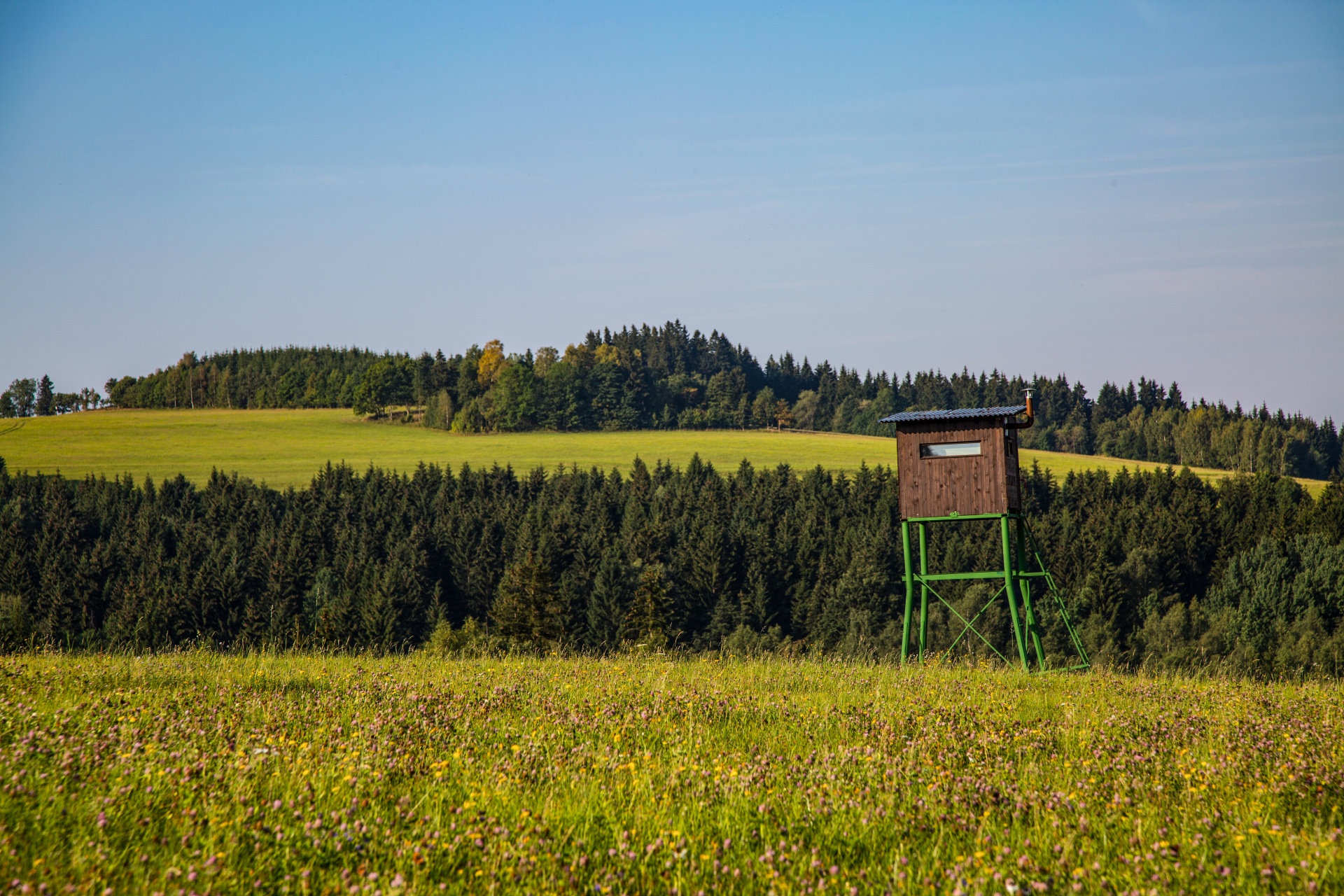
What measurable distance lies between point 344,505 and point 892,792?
11104 cm

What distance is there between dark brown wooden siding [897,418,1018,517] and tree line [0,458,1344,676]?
42.8 m

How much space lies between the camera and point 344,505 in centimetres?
11081

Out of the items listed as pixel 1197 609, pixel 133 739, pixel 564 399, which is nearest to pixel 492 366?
pixel 564 399

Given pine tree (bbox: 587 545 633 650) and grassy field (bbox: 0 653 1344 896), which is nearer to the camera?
grassy field (bbox: 0 653 1344 896)

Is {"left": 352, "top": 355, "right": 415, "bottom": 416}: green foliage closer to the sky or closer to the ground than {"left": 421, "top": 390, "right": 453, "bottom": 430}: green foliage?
closer to the sky

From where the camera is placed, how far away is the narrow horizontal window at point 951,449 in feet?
72.1

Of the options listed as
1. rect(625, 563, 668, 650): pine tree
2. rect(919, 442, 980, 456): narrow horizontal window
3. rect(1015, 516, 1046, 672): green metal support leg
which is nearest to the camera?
rect(1015, 516, 1046, 672): green metal support leg

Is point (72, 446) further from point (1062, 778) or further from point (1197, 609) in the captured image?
point (1062, 778)

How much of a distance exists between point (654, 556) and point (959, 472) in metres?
77.9

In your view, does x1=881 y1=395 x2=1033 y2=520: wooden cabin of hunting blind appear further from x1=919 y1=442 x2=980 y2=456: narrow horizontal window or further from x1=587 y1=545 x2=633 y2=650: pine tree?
x1=587 y1=545 x2=633 y2=650: pine tree

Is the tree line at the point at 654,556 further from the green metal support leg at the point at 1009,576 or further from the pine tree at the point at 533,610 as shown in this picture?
the green metal support leg at the point at 1009,576

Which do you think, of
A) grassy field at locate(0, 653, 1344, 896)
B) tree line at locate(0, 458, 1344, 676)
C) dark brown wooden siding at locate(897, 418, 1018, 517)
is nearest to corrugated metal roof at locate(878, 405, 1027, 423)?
dark brown wooden siding at locate(897, 418, 1018, 517)

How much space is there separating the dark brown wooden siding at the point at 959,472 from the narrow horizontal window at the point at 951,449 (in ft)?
0.27

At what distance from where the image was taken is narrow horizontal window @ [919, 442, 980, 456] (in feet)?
72.1
